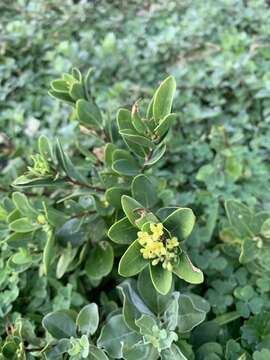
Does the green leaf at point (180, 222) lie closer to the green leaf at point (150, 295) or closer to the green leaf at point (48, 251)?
the green leaf at point (150, 295)

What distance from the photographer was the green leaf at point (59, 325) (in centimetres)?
132

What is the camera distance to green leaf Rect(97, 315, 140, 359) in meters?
1.27

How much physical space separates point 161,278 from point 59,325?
333mm

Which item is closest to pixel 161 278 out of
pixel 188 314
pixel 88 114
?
pixel 188 314

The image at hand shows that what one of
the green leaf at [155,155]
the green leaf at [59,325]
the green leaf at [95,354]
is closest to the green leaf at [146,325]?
the green leaf at [95,354]

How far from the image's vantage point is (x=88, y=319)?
1.32 meters

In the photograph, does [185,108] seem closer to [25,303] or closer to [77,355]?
[25,303]

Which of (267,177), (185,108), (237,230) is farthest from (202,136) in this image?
(237,230)

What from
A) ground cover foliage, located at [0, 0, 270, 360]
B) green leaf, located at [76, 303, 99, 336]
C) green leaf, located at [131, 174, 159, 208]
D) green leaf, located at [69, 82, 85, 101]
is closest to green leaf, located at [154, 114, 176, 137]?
ground cover foliage, located at [0, 0, 270, 360]

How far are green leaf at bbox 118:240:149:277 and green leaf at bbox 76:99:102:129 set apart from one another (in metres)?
0.44

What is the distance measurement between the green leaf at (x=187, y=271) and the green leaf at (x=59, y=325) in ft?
1.16

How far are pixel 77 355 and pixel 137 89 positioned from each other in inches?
44.4

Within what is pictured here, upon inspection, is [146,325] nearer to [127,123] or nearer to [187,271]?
[187,271]

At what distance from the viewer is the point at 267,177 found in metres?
1.79
